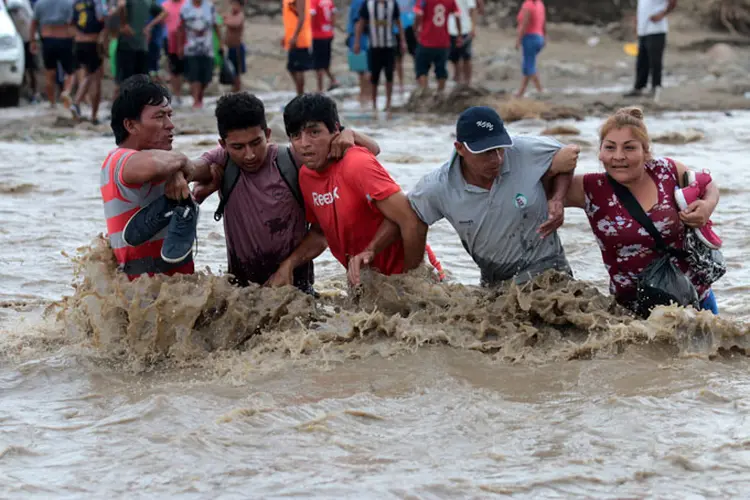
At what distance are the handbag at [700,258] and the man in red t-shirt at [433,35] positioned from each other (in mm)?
9884

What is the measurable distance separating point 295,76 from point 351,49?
1.06m

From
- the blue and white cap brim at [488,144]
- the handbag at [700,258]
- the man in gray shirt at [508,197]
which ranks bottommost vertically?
the handbag at [700,258]

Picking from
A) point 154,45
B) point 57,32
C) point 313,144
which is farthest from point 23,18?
point 313,144

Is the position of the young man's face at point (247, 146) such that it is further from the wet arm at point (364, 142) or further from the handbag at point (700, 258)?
the handbag at point (700, 258)

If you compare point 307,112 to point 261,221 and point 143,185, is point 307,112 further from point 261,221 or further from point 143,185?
point 143,185

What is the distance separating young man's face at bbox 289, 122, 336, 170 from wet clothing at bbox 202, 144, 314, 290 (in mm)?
268

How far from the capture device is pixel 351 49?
51.1 ft

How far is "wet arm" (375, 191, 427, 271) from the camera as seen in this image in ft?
16.1

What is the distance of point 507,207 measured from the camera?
193 inches

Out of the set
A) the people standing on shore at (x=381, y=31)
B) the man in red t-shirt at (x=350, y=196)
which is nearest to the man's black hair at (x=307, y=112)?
the man in red t-shirt at (x=350, y=196)

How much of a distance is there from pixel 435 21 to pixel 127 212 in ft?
33.0

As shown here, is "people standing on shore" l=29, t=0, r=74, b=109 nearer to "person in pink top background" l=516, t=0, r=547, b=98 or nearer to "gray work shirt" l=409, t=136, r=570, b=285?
"person in pink top background" l=516, t=0, r=547, b=98

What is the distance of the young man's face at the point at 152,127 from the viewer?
16.0 ft

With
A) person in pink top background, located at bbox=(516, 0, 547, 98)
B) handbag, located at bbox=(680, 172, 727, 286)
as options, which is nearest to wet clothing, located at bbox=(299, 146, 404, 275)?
handbag, located at bbox=(680, 172, 727, 286)
